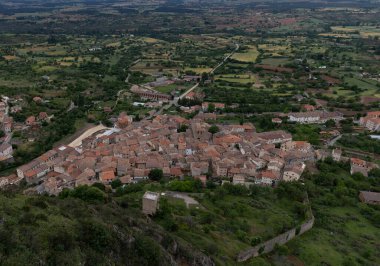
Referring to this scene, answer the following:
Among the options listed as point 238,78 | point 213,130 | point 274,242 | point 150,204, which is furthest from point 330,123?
point 150,204

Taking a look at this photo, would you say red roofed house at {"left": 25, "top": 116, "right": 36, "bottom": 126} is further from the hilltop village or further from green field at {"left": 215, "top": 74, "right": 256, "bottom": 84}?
green field at {"left": 215, "top": 74, "right": 256, "bottom": 84}

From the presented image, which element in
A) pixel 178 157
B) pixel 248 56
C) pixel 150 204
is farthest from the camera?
pixel 248 56

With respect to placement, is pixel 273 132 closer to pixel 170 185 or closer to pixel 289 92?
pixel 170 185

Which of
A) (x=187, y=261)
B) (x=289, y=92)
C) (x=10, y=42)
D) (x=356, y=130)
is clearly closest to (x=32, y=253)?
(x=187, y=261)

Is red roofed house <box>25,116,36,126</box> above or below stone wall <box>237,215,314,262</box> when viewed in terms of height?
below

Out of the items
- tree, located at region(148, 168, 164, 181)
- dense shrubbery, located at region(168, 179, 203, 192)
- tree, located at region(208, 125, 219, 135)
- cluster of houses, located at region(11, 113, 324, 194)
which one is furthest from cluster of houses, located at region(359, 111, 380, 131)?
tree, located at region(148, 168, 164, 181)

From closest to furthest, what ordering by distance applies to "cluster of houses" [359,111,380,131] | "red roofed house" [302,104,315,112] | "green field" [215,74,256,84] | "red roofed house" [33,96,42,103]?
"cluster of houses" [359,111,380,131], "red roofed house" [302,104,315,112], "red roofed house" [33,96,42,103], "green field" [215,74,256,84]

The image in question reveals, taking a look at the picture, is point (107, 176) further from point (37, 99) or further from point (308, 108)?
point (308, 108)

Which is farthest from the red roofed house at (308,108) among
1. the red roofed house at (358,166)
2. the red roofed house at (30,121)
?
the red roofed house at (30,121)
